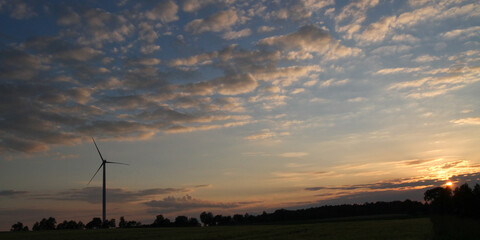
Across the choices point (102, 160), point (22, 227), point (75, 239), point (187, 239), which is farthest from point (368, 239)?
point (22, 227)

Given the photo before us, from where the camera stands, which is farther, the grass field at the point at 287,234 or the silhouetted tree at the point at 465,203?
the silhouetted tree at the point at 465,203

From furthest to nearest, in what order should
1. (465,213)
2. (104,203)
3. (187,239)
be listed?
(465,213) < (104,203) < (187,239)

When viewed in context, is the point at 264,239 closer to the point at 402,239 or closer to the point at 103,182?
the point at 402,239

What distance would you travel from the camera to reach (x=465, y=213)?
471 feet

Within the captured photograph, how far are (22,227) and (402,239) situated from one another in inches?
7745

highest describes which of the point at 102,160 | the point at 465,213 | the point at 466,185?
the point at 102,160

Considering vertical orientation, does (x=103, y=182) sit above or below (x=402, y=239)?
above

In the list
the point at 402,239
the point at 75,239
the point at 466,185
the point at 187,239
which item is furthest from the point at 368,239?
the point at 466,185

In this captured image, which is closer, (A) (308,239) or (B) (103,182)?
(A) (308,239)

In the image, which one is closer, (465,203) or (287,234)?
(287,234)

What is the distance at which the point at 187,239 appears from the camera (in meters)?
44.2

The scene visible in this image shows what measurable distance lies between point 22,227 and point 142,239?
169350 mm

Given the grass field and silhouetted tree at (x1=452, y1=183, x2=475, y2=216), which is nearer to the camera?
the grass field

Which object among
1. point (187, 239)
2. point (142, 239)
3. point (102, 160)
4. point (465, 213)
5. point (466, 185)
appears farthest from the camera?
point (466, 185)
